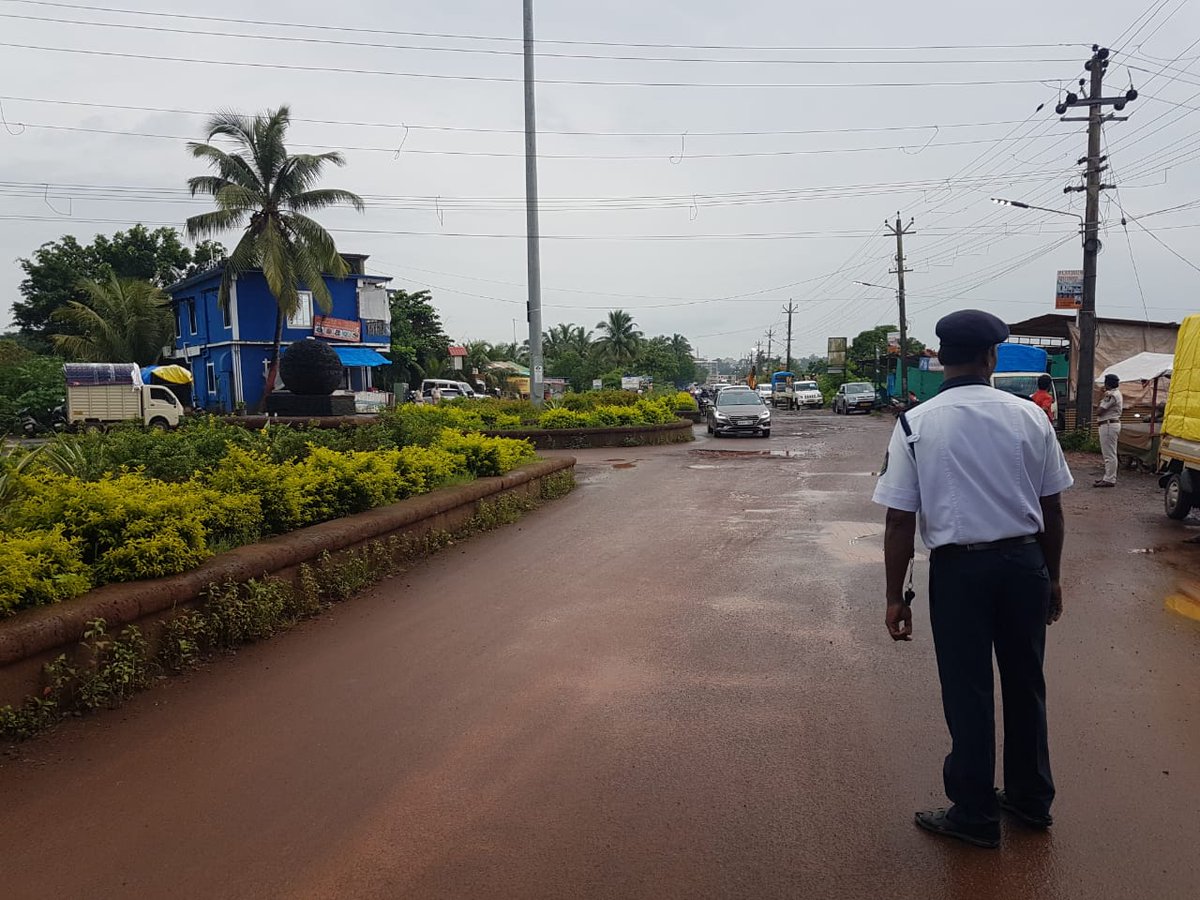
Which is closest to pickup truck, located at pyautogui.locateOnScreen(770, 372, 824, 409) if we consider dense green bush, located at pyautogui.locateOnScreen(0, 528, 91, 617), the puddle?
the puddle

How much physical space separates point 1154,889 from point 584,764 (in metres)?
2.04

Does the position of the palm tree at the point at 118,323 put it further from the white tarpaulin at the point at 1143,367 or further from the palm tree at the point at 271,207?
the white tarpaulin at the point at 1143,367

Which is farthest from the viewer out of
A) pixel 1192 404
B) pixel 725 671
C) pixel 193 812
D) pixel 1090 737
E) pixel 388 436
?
pixel 388 436

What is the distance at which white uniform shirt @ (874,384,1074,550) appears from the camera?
9.48 feet

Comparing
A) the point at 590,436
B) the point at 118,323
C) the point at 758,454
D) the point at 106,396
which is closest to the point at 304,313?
the point at 118,323

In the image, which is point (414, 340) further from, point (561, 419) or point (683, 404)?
point (561, 419)

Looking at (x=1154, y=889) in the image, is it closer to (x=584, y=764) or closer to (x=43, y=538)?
(x=584, y=764)

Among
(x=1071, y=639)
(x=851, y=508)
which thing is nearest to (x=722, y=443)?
(x=851, y=508)

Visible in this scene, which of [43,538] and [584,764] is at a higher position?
[43,538]

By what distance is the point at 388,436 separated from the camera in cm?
1029

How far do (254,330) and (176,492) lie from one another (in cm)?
3063

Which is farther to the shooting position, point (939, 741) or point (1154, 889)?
point (939, 741)

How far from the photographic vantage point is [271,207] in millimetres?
31359

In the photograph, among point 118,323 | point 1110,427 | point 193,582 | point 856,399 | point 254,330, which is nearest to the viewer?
point 193,582
